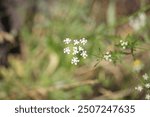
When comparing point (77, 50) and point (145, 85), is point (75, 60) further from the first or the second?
point (145, 85)

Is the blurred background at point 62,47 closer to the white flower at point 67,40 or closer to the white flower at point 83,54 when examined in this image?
the white flower at point 67,40

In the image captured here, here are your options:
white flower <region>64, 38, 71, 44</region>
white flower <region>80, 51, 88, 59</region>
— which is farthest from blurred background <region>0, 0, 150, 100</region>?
white flower <region>80, 51, 88, 59</region>

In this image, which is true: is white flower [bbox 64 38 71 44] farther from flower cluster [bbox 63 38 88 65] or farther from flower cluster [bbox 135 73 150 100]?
flower cluster [bbox 135 73 150 100]

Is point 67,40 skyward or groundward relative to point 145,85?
skyward

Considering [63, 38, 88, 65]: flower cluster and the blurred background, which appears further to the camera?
the blurred background

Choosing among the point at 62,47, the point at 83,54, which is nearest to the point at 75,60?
the point at 83,54

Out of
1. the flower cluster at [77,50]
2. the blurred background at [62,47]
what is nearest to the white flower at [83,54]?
the flower cluster at [77,50]

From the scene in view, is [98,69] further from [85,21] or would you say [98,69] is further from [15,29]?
[15,29]

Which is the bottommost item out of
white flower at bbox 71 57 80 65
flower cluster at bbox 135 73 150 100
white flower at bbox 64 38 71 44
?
flower cluster at bbox 135 73 150 100

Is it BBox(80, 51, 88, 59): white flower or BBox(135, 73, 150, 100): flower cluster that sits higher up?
BBox(80, 51, 88, 59): white flower
